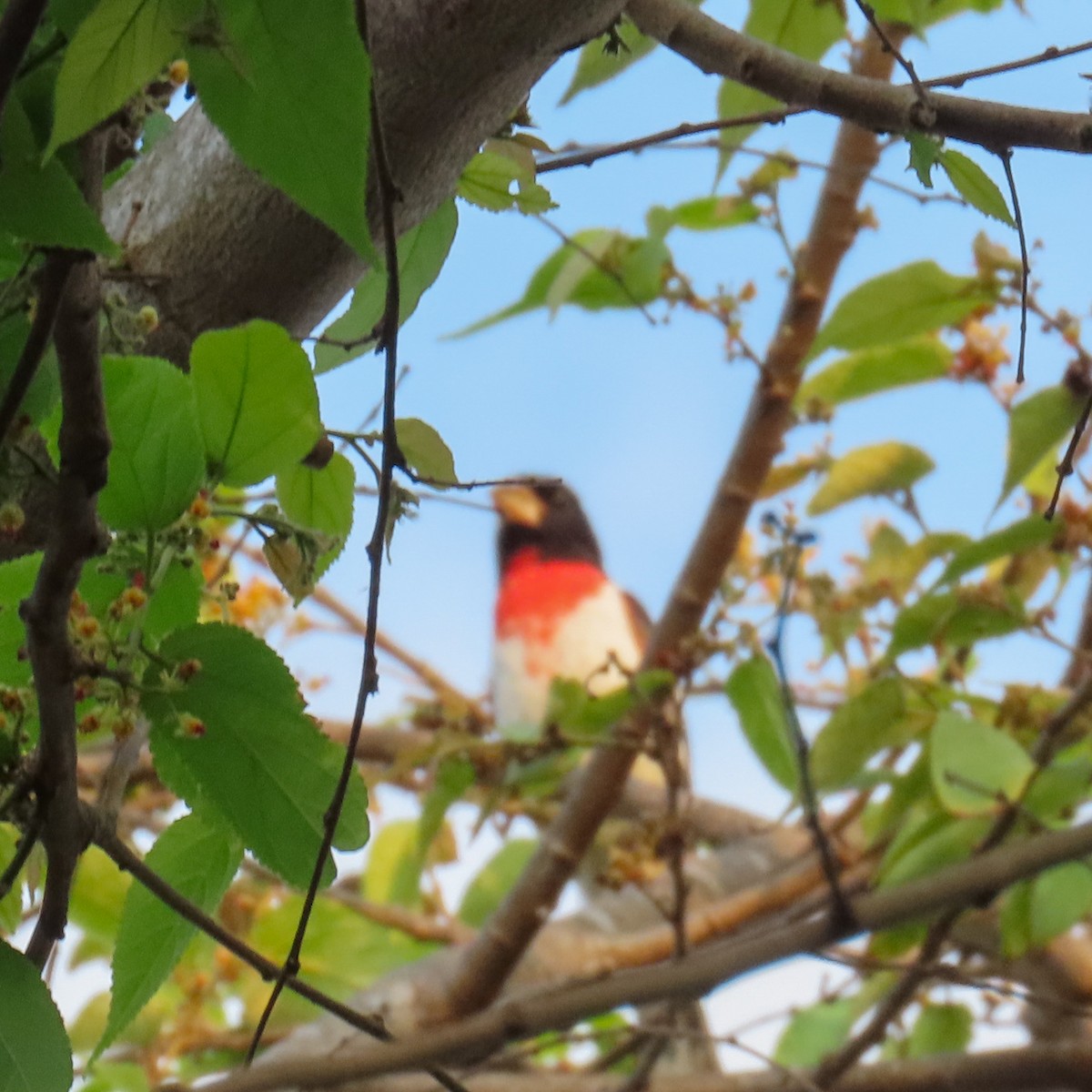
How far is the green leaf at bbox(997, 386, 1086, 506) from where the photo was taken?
705mm

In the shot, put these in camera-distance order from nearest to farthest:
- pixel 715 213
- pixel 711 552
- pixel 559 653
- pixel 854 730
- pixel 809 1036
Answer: pixel 854 730
pixel 715 213
pixel 711 552
pixel 809 1036
pixel 559 653

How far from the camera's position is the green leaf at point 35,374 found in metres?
0.28

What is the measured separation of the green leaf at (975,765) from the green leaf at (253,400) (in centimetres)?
55

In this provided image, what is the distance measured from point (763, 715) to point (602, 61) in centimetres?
46

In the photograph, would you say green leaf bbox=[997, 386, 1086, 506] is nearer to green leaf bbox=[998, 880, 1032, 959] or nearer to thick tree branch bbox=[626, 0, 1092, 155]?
green leaf bbox=[998, 880, 1032, 959]

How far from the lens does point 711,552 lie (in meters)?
1.24

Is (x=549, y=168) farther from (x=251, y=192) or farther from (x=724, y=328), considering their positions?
(x=724, y=328)

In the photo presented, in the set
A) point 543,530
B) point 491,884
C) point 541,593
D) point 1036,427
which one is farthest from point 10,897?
point 543,530

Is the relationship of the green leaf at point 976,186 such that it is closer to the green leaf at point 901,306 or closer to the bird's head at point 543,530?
the green leaf at point 901,306

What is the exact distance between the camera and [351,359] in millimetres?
404

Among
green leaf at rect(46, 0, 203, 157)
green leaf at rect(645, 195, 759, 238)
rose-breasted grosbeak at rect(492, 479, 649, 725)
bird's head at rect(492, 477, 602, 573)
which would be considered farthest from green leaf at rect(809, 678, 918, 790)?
bird's head at rect(492, 477, 602, 573)

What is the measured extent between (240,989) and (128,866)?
3.56 ft

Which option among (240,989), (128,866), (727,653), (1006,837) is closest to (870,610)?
(727,653)

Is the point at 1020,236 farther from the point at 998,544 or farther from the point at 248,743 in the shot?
the point at 998,544
